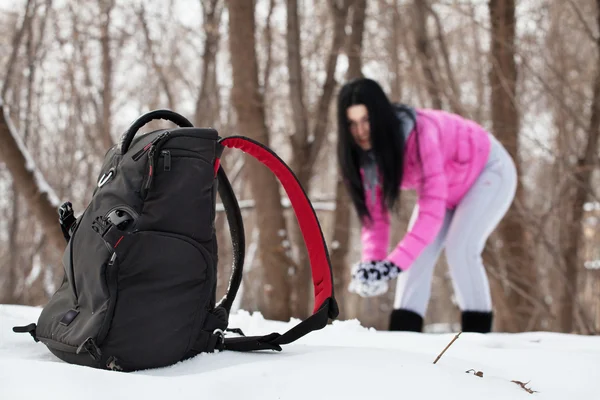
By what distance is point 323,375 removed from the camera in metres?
1.13

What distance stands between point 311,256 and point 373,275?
81cm

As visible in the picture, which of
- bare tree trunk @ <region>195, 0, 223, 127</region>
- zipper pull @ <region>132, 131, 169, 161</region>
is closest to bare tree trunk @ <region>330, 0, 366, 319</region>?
bare tree trunk @ <region>195, 0, 223, 127</region>

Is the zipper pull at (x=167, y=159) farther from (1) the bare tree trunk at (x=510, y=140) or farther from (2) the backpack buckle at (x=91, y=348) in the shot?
(1) the bare tree trunk at (x=510, y=140)

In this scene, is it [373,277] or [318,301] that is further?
[373,277]

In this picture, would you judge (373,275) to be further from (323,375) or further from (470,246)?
(323,375)

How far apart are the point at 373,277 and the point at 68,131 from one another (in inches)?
284

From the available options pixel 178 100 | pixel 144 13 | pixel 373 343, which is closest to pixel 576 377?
pixel 373 343

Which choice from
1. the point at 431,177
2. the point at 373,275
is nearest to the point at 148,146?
the point at 373,275

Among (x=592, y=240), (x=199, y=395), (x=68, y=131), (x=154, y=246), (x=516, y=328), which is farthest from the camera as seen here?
(x=68, y=131)

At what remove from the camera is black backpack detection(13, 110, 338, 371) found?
3.95ft

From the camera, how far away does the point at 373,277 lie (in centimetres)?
232

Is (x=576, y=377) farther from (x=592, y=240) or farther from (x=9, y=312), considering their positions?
(x=592, y=240)

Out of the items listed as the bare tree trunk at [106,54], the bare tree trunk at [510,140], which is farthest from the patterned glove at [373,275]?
the bare tree trunk at [106,54]

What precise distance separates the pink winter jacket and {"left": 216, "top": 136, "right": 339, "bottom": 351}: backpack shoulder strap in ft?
2.80
